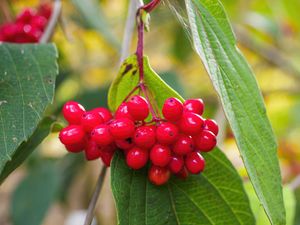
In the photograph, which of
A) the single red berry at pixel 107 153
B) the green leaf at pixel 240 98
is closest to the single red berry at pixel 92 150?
the single red berry at pixel 107 153

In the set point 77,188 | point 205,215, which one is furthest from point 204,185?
point 77,188

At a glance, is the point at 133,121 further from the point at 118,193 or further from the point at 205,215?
the point at 205,215

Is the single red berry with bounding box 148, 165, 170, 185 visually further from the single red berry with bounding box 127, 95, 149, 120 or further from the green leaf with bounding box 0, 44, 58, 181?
the green leaf with bounding box 0, 44, 58, 181

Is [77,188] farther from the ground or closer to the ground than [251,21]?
closer to the ground

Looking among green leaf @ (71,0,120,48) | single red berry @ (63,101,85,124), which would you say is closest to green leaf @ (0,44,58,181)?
single red berry @ (63,101,85,124)

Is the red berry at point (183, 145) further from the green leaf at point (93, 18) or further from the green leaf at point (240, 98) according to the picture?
the green leaf at point (93, 18)

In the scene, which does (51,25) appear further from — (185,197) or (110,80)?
(110,80)

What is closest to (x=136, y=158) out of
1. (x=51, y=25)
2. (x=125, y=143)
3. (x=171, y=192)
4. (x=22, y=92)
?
(x=125, y=143)
